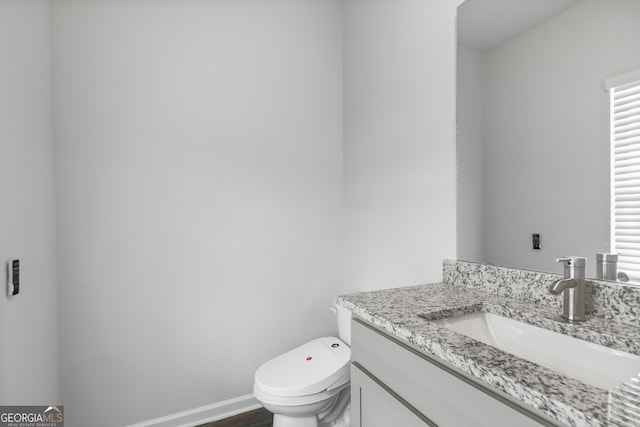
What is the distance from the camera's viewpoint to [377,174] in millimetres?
1849

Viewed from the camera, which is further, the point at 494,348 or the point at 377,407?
the point at 377,407

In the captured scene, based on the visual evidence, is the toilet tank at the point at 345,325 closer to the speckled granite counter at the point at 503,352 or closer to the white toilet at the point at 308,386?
the white toilet at the point at 308,386

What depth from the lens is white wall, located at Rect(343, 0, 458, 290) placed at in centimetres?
138

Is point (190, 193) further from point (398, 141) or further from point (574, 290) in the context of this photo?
point (574, 290)

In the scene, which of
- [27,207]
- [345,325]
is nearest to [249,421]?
[345,325]

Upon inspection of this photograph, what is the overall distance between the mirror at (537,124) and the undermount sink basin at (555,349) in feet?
0.75

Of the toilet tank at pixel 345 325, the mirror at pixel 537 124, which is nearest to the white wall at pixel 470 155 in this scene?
the mirror at pixel 537 124

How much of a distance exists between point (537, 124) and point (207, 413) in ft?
7.10

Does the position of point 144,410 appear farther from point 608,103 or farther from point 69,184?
point 608,103

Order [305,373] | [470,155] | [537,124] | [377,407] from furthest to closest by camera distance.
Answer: [305,373]
[470,155]
[537,124]
[377,407]

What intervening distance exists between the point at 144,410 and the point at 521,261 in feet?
6.53

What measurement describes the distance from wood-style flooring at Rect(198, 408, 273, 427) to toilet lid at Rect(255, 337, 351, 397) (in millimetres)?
471

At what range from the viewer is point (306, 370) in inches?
61.3

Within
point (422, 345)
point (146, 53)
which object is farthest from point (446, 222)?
point (146, 53)
